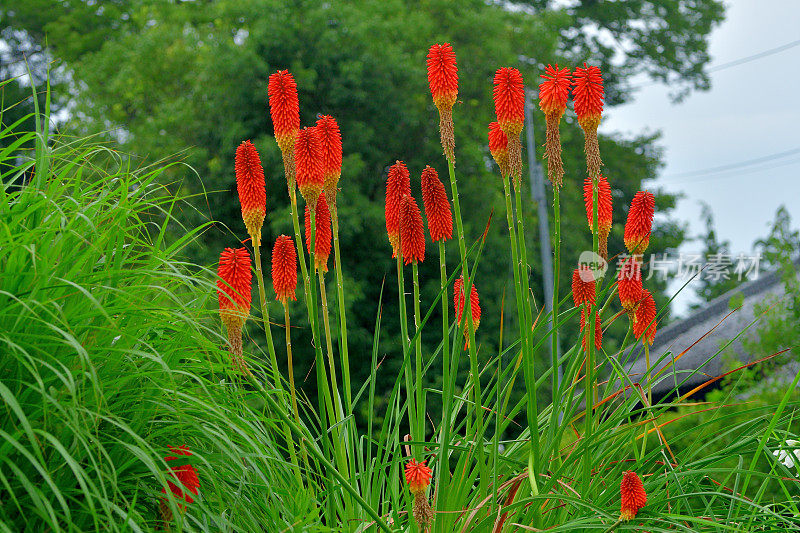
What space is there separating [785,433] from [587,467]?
1.88ft

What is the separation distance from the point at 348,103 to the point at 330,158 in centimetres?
943

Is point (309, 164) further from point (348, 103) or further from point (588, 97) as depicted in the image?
point (348, 103)

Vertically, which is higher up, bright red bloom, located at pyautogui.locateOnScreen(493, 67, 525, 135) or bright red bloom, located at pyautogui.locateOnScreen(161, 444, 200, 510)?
bright red bloom, located at pyautogui.locateOnScreen(493, 67, 525, 135)

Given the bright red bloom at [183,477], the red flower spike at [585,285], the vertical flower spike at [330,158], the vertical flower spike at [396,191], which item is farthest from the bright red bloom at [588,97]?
the bright red bloom at [183,477]

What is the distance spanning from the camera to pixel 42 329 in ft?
5.99

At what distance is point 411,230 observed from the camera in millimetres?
2494

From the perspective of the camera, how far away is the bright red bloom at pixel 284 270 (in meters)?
2.50

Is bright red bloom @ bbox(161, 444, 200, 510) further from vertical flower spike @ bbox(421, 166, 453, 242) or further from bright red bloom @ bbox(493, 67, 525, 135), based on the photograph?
bright red bloom @ bbox(493, 67, 525, 135)

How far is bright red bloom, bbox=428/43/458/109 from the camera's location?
247 centimetres

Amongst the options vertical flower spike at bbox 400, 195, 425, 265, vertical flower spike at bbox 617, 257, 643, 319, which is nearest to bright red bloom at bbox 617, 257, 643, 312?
vertical flower spike at bbox 617, 257, 643, 319

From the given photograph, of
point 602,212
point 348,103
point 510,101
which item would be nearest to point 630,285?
point 602,212

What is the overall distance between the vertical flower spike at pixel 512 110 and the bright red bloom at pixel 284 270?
29.6 inches

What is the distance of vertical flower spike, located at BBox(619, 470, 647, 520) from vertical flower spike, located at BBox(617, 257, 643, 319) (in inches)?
32.3

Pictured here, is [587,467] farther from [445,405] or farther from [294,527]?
[294,527]
